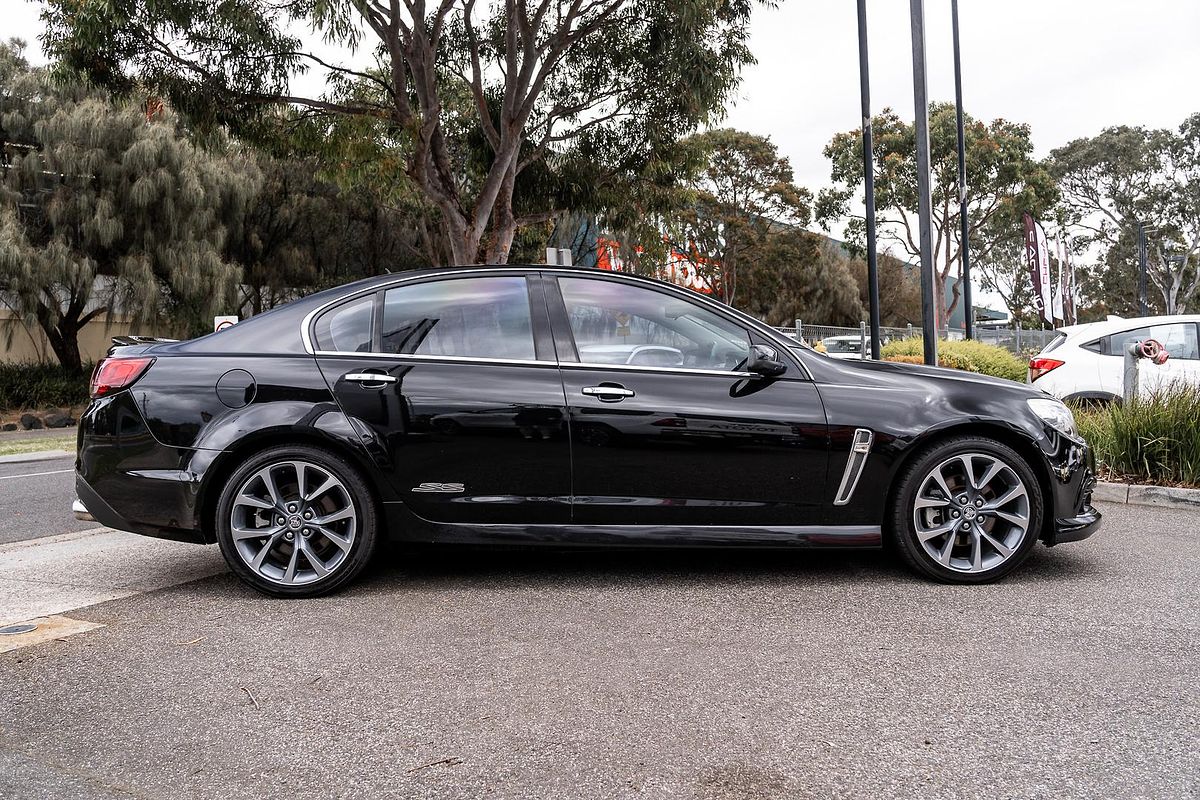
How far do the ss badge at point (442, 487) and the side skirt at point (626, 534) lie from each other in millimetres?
125

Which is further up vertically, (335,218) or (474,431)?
(335,218)

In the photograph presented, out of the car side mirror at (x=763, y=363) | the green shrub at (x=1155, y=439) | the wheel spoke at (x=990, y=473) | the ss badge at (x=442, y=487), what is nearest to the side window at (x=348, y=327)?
the ss badge at (x=442, y=487)

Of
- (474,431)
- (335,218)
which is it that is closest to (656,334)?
(474,431)

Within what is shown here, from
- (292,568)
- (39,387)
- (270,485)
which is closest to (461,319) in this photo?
(270,485)

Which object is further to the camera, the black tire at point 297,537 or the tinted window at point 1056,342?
the tinted window at point 1056,342

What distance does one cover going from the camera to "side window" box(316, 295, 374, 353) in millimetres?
4754

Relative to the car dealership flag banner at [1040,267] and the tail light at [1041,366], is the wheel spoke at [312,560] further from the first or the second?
the car dealership flag banner at [1040,267]

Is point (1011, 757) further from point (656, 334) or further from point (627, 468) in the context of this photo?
point (656, 334)

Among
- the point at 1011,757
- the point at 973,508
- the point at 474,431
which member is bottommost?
the point at 1011,757

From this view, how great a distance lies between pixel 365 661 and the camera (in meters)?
3.71

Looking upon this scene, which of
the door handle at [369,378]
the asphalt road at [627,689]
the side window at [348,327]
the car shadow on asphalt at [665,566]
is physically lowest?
the asphalt road at [627,689]

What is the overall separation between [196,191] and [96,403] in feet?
68.6

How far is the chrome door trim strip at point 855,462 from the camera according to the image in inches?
183

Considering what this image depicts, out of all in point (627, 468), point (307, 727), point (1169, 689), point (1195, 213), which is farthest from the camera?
point (1195, 213)
